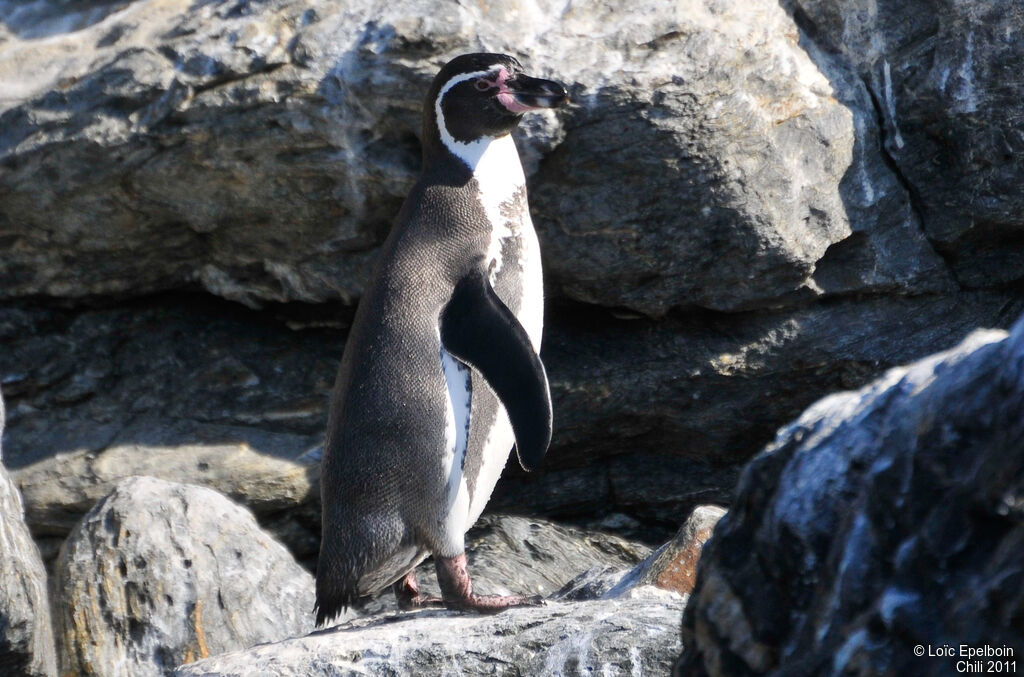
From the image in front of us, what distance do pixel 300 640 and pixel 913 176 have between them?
268 centimetres

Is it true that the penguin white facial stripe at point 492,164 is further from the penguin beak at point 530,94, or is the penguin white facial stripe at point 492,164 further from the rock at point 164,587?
the rock at point 164,587

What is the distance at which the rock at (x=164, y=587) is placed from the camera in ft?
11.2

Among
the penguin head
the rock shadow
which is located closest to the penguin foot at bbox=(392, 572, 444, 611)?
the penguin head

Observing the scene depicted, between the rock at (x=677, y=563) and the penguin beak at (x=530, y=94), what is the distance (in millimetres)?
1177

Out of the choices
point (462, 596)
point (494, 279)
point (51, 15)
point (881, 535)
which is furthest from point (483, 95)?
point (51, 15)

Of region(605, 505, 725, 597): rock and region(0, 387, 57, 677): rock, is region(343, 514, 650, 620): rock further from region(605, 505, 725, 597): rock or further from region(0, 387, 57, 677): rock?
region(0, 387, 57, 677): rock

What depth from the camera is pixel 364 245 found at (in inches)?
176

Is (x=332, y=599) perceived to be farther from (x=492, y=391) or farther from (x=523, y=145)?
(x=523, y=145)

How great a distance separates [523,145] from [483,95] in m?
0.59

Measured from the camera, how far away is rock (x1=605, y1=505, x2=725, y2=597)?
3.31 metres

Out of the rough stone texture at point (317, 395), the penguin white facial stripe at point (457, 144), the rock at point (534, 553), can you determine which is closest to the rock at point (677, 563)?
the rock at point (534, 553)

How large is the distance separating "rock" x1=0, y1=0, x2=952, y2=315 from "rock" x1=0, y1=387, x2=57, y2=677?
4.38ft

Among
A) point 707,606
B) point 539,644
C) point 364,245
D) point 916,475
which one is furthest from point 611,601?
point 364,245

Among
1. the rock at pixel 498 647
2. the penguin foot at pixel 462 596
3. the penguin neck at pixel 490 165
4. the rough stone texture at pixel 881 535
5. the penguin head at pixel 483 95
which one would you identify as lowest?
the penguin foot at pixel 462 596
